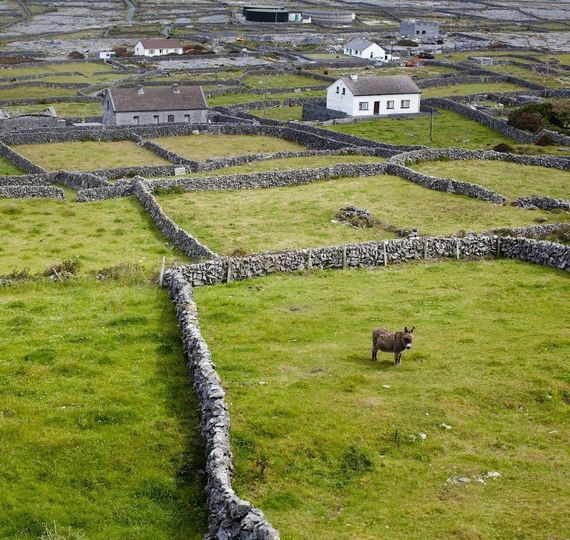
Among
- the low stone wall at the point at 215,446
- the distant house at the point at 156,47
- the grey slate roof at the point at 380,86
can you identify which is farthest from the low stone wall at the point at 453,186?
the distant house at the point at 156,47

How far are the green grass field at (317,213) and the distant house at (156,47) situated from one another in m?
108

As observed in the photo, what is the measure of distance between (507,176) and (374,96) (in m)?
36.3

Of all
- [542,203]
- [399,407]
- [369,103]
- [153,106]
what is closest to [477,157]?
[542,203]

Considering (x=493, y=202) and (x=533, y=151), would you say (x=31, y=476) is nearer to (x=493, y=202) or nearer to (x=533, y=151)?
(x=493, y=202)

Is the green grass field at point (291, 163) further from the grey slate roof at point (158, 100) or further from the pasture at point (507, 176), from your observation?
the grey slate roof at point (158, 100)

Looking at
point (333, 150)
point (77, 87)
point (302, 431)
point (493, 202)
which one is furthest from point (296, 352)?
point (77, 87)

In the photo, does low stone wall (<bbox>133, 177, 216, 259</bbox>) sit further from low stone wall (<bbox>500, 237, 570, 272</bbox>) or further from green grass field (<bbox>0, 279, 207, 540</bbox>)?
low stone wall (<bbox>500, 237, 570, 272</bbox>)

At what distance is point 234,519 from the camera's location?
53.8 feet

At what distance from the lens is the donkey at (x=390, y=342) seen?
2470 centimetres

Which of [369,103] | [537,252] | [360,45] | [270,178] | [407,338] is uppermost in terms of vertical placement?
[407,338]

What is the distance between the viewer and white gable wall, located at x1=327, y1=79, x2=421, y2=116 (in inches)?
3664

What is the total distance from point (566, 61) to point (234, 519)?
13912 centimetres

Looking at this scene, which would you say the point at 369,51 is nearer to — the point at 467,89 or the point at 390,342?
the point at 467,89

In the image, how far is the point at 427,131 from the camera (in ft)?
276
